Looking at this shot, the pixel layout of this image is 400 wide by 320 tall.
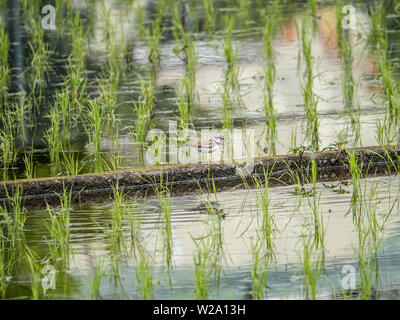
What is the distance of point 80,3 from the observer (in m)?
11.3

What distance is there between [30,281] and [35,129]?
2601 mm

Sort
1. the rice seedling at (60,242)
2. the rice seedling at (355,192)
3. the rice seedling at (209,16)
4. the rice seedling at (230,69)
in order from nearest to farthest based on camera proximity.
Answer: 1. the rice seedling at (60,242)
2. the rice seedling at (355,192)
3. the rice seedling at (230,69)
4. the rice seedling at (209,16)

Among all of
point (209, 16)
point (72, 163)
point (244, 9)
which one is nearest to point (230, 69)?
point (209, 16)

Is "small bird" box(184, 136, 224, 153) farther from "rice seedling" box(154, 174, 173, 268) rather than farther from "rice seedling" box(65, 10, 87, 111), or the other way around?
"rice seedling" box(65, 10, 87, 111)

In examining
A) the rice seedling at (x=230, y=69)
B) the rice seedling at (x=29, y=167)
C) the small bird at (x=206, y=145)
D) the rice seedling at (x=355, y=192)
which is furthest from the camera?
the rice seedling at (x=230, y=69)

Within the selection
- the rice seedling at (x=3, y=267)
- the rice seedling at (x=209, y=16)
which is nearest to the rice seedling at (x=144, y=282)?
the rice seedling at (x=3, y=267)

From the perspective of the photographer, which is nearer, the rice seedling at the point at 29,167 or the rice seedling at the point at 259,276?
the rice seedling at the point at 259,276

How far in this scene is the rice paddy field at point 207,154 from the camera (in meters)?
3.65

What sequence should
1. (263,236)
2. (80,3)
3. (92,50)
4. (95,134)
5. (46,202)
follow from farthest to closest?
(80,3)
(92,50)
(95,134)
(46,202)
(263,236)

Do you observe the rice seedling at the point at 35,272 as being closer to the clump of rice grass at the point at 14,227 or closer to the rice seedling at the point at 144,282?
the clump of rice grass at the point at 14,227

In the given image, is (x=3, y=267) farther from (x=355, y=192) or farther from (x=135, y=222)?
(x=355, y=192)

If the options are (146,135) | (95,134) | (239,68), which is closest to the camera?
(95,134)

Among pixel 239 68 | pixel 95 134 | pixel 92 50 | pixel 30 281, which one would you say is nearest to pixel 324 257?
pixel 30 281
